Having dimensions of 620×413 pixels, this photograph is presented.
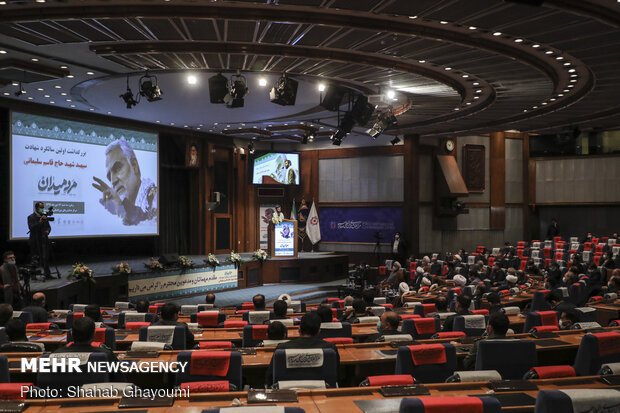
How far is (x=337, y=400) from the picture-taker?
3043mm

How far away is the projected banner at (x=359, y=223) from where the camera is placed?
68.7ft

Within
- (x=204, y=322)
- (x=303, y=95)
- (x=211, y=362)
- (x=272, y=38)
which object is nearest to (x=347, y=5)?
(x=272, y=38)

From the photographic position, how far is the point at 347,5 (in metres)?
6.94

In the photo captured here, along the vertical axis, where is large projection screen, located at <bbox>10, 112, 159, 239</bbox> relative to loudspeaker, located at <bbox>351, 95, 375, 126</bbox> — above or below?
below

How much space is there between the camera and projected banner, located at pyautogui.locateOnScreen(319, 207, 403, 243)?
2095cm

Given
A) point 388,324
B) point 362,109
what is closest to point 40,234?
point 362,109

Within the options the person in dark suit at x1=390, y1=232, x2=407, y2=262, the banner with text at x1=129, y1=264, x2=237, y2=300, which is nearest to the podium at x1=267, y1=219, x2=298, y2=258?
the banner with text at x1=129, y1=264, x2=237, y2=300

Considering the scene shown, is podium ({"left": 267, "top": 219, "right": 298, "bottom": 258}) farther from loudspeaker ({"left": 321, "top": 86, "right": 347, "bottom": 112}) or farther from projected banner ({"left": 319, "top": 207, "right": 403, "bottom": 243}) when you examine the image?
loudspeaker ({"left": 321, "top": 86, "right": 347, "bottom": 112})

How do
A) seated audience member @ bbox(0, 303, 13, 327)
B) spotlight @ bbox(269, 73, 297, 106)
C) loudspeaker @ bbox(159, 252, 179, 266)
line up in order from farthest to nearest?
loudspeaker @ bbox(159, 252, 179, 266) → spotlight @ bbox(269, 73, 297, 106) → seated audience member @ bbox(0, 303, 13, 327)

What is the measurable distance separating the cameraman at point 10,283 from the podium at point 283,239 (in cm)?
961

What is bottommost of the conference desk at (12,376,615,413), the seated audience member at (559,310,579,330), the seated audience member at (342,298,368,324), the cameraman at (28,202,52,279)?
the seated audience member at (342,298,368,324)

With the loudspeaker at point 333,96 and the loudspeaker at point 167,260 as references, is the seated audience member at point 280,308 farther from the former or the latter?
the loudspeaker at point 167,260

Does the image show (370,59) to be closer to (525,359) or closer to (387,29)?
(387,29)

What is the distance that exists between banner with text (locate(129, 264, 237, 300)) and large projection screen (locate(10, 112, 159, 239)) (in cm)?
278
